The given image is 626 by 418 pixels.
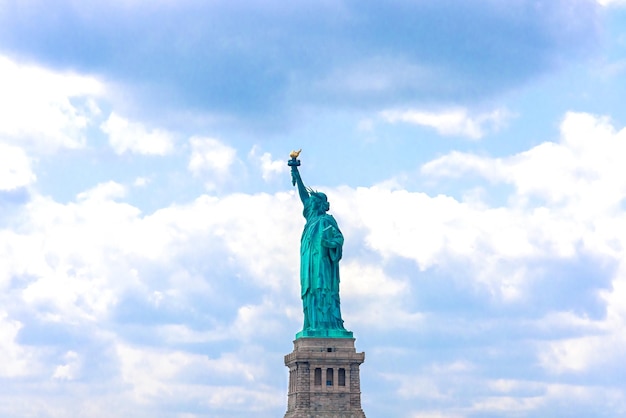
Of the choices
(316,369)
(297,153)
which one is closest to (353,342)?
(316,369)

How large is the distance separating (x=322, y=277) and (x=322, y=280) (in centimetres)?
19

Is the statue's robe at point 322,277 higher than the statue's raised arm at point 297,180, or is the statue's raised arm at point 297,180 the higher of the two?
the statue's raised arm at point 297,180

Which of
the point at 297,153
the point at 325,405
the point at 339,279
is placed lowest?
the point at 325,405

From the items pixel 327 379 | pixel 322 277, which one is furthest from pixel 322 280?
pixel 327 379

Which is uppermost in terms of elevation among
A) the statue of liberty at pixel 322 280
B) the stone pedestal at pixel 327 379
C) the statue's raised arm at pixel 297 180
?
the statue's raised arm at pixel 297 180

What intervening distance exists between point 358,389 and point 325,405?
2.26m

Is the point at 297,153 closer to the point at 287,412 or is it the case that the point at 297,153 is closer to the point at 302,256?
the point at 302,256

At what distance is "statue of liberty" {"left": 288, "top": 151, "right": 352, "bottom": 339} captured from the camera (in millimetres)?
116875

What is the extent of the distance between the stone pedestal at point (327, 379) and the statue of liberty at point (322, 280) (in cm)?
85

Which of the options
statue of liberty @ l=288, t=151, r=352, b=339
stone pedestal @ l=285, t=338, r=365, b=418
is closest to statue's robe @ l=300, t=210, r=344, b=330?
statue of liberty @ l=288, t=151, r=352, b=339

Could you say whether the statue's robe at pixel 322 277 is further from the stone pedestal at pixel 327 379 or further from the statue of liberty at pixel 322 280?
the stone pedestal at pixel 327 379

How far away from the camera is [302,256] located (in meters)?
119

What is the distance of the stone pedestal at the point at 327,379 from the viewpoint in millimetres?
115500

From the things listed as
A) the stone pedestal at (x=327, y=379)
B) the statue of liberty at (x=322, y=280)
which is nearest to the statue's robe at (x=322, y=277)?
the statue of liberty at (x=322, y=280)
